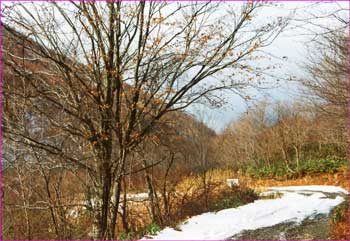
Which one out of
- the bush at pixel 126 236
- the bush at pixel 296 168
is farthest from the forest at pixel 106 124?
the bush at pixel 296 168

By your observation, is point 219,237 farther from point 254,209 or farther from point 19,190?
point 19,190

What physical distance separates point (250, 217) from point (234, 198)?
167 cm

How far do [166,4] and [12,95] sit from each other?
8.70ft

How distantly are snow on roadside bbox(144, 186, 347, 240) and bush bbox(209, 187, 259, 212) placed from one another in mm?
253

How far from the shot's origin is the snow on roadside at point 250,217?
6.76 m

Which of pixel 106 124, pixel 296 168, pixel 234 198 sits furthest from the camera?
pixel 296 168

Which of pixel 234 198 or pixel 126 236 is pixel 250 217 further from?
pixel 126 236

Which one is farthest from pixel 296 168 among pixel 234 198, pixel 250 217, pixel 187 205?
pixel 187 205

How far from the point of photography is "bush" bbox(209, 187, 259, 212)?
30.5 ft

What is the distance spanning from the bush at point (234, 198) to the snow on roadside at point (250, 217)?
25 cm

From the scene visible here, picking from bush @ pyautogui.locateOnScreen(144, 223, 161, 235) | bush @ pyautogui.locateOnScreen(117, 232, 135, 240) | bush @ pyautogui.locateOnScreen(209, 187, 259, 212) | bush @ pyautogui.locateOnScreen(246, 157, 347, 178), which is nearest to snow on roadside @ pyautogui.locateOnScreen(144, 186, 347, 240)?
bush @ pyautogui.locateOnScreen(144, 223, 161, 235)

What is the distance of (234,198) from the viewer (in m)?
9.82

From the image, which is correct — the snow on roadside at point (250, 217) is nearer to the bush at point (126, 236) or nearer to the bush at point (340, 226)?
the bush at point (126, 236)

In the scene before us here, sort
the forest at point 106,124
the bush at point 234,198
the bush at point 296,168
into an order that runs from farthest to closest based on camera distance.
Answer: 1. the bush at point 296,168
2. the bush at point 234,198
3. the forest at point 106,124
